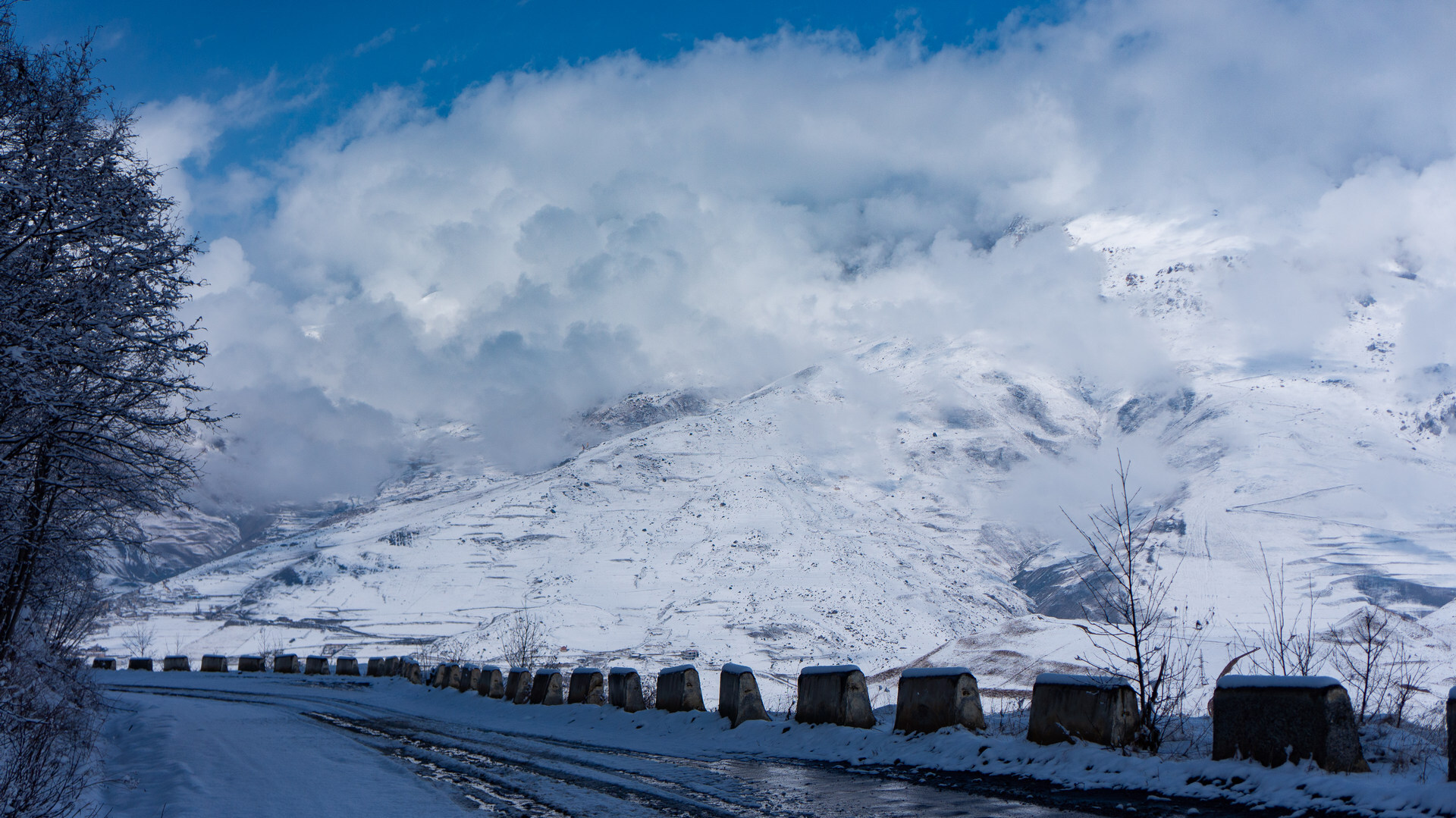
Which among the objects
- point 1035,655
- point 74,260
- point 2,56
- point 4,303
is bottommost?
point 1035,655

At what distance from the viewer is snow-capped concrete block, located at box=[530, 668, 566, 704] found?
1856cm

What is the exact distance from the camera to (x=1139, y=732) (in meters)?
8.82

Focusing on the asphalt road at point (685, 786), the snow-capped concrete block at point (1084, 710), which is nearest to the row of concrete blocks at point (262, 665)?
the asphalt road at point (685, 786)

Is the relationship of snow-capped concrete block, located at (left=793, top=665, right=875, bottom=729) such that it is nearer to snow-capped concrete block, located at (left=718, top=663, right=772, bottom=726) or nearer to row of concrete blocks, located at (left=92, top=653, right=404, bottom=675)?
snow-capped concrete block, located at (left=718, top=663, right=772, bottom=726)

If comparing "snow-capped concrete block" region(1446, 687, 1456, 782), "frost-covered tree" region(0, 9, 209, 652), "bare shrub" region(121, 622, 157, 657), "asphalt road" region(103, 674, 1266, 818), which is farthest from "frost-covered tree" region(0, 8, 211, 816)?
"bare shrub" region(121, 622, 157, 657)

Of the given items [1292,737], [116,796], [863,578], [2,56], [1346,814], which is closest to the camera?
[1346,814]

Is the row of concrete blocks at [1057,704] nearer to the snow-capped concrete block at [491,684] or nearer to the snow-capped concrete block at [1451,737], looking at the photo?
the snow-capped concrete block at [1451,737]

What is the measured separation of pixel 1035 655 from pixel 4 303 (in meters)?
80.7

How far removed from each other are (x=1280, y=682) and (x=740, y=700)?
7.62m

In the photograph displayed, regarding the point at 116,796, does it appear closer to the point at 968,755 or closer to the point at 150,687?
the point at 968,755

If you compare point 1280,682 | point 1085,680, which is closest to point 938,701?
point 1085,680

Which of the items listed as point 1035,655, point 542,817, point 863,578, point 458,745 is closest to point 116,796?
point 542,817

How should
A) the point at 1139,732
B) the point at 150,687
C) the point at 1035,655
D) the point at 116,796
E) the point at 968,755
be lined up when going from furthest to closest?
1. the point at 1035,655
2. the point at 150,687
3. the point at 968,755
4. the point at 1139,732
5. the point at 116,796

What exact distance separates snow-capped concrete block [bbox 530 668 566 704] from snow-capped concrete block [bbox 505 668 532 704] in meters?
0.48
